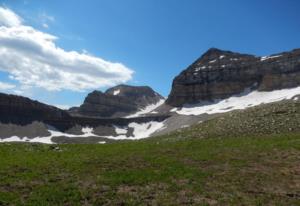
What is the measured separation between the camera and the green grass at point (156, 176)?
22.9 m

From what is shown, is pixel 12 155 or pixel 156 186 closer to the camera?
pixel 156 186

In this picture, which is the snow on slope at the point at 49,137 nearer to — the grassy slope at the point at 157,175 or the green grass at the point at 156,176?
the grassy slope at the point at 157,175

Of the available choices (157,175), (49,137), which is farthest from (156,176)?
(49,137)


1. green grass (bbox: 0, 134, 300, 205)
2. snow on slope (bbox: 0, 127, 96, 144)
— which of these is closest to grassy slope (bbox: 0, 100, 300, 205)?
green grass (bbox: 0, 134, 300, 205)

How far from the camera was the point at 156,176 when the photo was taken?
27.8m

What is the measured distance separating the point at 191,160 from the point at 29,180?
1417 cm

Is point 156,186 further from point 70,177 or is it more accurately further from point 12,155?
point 12,155

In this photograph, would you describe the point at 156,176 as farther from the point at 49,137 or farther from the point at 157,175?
the point at 49,137

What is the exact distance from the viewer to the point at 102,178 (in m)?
27.0

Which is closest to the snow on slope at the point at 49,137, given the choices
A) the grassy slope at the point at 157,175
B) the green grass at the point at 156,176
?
the grassy slope at the point at 157,175

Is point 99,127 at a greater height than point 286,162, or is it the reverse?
point 99,127

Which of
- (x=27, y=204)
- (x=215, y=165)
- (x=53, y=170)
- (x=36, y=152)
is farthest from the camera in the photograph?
(x=36, y=152)

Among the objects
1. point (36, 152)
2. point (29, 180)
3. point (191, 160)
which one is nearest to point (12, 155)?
point (36, 152)

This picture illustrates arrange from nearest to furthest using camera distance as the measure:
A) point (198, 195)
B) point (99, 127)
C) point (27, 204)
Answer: point (27, 204), point (198, 195), point (99, 127)
